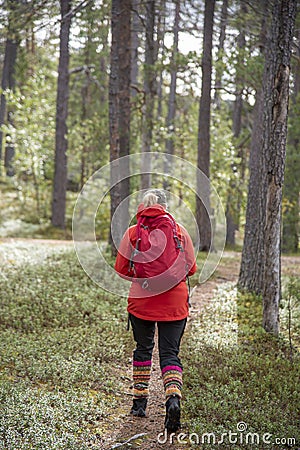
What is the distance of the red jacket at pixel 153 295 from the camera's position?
5449 millimetres

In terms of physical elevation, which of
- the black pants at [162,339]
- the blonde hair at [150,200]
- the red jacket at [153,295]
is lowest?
the black pants at [162,339]

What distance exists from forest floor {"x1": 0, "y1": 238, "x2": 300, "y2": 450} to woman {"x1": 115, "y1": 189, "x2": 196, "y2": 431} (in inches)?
18.7

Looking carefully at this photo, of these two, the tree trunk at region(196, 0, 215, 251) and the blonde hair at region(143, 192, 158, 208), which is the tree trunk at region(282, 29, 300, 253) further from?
the blonde hair at region(143, 192, 158, 208)

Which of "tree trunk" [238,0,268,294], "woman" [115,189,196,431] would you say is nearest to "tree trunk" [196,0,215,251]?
"tree trunk" [238,0,268,294]

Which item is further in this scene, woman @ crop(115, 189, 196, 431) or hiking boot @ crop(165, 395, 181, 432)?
woman @ crop(115, 189, 196, 431)

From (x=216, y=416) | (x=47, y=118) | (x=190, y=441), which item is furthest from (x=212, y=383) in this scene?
(x=47, y=118)

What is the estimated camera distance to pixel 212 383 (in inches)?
249

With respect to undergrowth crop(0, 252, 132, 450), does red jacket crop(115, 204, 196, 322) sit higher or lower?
higher

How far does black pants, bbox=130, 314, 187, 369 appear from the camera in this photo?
5.51m

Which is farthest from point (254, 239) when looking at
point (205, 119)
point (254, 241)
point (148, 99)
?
point (148, 99)

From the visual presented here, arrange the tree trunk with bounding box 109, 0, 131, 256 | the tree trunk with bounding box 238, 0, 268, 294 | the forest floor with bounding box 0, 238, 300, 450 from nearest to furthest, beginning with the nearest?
the forest floor with bounding box 0, 238, 300, 450 < the tree trunk with bounding box 238, 0, 268, 294 < the tree trunk with bounding box 109, 0, 131, 256

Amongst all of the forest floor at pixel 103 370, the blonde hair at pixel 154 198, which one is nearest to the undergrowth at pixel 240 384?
the forest floor at pixel 103 370

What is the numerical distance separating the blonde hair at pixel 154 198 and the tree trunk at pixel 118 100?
6.96 m

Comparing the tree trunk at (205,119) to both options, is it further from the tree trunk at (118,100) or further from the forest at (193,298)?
the tree trunk at (118,100)
